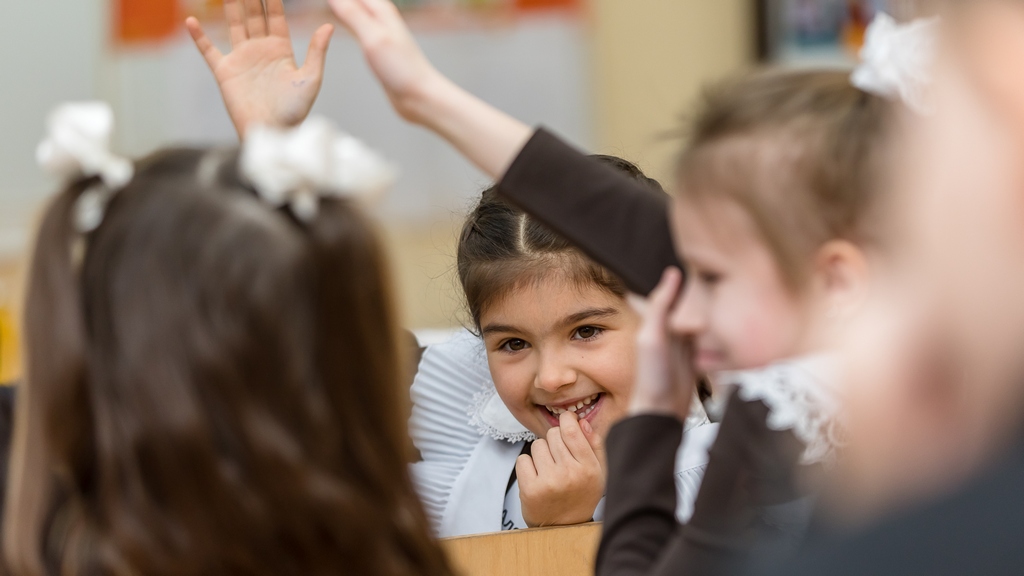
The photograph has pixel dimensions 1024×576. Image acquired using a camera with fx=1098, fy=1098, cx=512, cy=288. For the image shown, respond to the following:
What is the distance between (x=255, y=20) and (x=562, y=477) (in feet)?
2.02

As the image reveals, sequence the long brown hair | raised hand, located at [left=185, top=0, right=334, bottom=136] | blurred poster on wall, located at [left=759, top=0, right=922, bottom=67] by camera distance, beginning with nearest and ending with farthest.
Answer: the long brown hair < raised hand, located at [left=185, top=0, right=334, bottom=136] < blurred poster on wall, located at [left=759, top=0, right=922, bottom=67]

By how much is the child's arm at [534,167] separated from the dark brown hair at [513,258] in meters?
0.47

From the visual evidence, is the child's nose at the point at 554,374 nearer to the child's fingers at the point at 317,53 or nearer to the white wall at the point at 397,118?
the child's fingers at the point at 317,53

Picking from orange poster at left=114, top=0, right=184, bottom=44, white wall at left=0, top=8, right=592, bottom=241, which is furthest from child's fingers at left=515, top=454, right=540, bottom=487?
orange poster at left=114, top=0, right=184, bottom=44

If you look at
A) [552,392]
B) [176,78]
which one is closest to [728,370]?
[552,392]

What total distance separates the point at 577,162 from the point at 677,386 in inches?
7.5

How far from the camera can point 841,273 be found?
69cm

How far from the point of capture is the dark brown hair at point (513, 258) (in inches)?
54.1

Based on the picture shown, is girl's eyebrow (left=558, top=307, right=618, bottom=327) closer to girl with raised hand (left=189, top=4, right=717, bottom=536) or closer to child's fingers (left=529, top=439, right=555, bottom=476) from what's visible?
girl with raised hand (left=189, top=4, right=717, bottom=536)

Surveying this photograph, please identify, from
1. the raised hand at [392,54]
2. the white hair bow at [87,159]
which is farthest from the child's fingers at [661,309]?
the white hair bow at [87,159]

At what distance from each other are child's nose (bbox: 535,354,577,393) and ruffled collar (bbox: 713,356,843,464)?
0.62 metres

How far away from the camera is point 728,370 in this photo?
75cm

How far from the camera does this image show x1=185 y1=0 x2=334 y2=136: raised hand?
3.52ft

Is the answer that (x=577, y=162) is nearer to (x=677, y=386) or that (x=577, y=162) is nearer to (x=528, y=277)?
(x=677, y=386)
